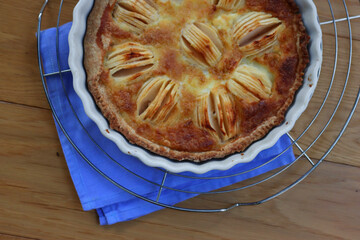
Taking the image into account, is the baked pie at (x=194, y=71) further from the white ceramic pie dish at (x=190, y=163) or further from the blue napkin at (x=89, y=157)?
the blue napkin at (x=89, y=157)

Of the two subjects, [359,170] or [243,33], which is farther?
[359,170]

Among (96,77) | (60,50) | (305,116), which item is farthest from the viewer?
(305,116)

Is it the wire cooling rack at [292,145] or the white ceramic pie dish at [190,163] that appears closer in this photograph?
the white ceramic pie dish at [190,163]

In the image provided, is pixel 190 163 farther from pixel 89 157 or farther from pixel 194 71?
pixel 89 157

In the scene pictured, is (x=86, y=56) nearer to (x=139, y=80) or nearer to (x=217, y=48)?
(x=139, y=80)

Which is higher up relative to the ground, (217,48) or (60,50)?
(217,48)

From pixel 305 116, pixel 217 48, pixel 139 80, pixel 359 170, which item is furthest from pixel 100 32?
pixel 359 170

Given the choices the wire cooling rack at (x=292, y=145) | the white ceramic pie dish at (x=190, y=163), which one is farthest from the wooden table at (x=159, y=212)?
the white ceramic pie dish at (x=190, y=163)
